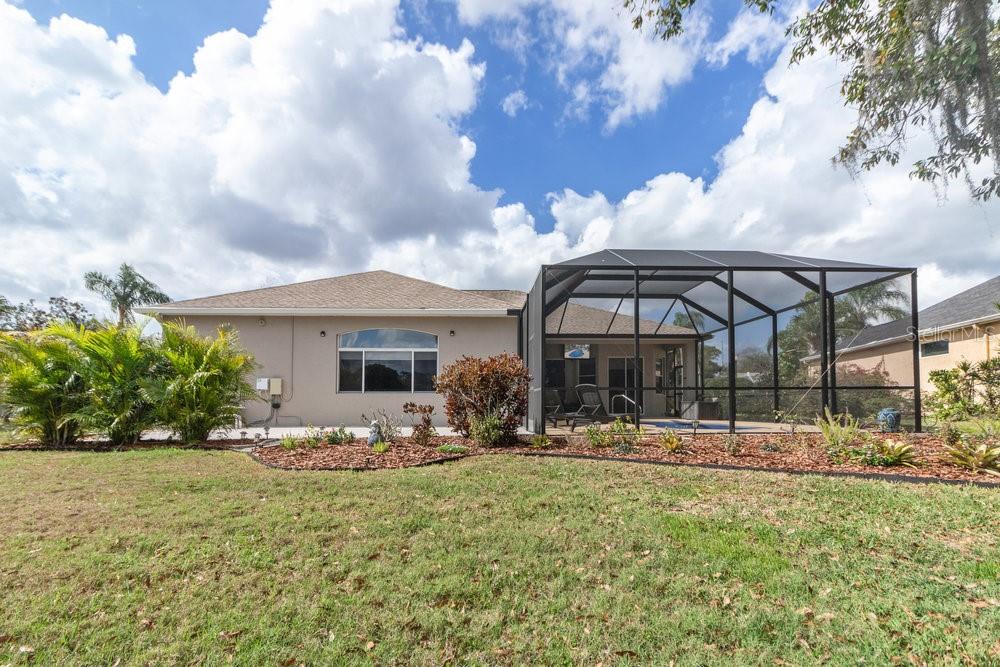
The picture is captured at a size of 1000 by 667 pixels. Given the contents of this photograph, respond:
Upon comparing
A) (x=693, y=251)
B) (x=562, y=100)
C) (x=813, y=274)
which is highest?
(x=562, y=100)

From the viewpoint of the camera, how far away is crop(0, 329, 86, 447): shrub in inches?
331

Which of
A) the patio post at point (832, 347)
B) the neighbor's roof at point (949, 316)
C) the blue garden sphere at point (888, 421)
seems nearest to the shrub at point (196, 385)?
the patio post at point (832, 347)

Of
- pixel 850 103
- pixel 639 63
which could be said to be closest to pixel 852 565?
pixel 850 103

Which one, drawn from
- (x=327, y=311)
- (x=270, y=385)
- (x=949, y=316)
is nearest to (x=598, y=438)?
(x=327, y=311)

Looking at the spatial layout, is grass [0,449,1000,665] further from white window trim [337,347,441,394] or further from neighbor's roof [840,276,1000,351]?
white window trim [337,347,441,394]

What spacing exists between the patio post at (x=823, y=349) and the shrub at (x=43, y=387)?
1359cm

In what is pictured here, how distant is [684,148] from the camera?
12453 mm

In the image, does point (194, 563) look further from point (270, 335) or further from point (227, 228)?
point (227, 228)

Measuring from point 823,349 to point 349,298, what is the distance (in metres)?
11.0

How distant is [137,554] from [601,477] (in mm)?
4469

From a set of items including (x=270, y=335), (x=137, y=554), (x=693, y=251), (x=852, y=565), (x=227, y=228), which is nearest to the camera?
(x=852, y=565)

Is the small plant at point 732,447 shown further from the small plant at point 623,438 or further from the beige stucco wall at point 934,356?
the beige stucco wall at point 934,356

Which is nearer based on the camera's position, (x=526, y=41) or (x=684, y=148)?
(x=526, y=41)

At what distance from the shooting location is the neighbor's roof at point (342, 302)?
11.8 metres
